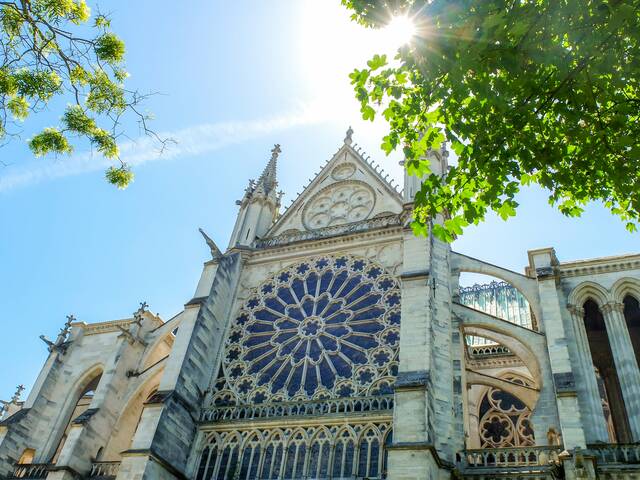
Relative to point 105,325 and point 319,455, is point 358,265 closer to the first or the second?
point 319,455

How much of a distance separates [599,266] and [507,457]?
20.4ft

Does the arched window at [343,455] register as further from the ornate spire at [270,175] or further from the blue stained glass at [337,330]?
the ornate spire at [270,175]

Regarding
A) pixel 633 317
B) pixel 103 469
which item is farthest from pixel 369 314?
pixel 103 469

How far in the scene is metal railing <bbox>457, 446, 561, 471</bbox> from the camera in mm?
13273

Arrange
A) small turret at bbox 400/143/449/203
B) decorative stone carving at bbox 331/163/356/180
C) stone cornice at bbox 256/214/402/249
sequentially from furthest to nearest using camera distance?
1. decorative stone carving at bbox 331/163/356/180
2. stone cornice at bbox 256/214/402/249
3. small turret at bbox 400/143/449/203

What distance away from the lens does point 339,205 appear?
74.5 ft

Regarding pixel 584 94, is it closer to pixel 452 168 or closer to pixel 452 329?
pixel 452 168

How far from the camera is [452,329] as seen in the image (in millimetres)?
16484

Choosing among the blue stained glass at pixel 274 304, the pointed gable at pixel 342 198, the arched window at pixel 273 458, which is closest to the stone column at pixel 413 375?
the arched window at pixel 273 458

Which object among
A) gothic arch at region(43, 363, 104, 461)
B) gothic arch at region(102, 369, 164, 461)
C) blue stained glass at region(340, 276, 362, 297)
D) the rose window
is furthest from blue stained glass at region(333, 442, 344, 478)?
gothic arch at region(43, 363, 104, 461)

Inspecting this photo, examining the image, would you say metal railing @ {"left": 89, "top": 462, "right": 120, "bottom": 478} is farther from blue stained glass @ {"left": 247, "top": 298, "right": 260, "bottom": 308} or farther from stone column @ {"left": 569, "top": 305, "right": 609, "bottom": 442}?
stone column @ {"left": 569, "top": 305, "right": 609, "bottom": 442}

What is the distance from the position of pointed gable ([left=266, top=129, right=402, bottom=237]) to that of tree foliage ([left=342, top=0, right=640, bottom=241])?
39.5ft

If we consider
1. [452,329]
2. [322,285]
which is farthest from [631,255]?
[322,285]

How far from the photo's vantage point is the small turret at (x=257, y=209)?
2238 centimetres
